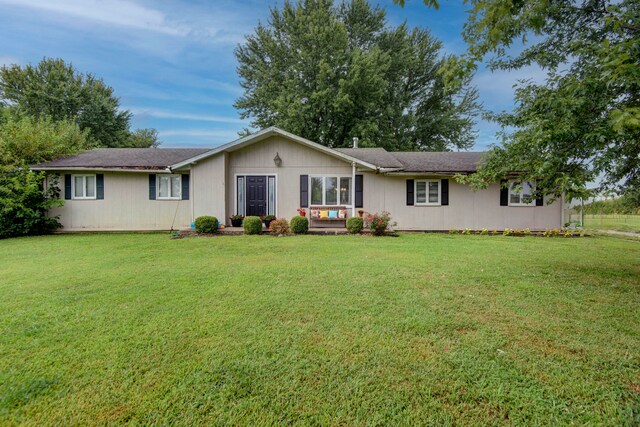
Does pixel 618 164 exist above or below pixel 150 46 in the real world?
below

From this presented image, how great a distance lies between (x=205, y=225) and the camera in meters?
10.6

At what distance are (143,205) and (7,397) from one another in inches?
459

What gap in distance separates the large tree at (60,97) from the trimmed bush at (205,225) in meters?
18.8

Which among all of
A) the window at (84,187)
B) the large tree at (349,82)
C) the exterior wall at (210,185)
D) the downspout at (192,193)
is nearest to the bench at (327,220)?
the exterior wall at (210,185)

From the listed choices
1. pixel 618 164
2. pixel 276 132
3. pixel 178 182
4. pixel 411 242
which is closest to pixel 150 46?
pixel 178 182

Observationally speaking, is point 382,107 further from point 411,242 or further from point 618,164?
point 618,164

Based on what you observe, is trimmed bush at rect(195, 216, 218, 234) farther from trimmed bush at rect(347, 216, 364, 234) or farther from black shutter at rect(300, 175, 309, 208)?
trimmed bush at rect(347, 216, 364, 234)

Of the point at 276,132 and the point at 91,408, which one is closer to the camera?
the point at 91,408

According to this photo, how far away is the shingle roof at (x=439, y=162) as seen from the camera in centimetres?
1180

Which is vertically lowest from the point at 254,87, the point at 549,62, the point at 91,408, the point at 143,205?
the point at 91,408

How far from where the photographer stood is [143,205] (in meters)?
12.4

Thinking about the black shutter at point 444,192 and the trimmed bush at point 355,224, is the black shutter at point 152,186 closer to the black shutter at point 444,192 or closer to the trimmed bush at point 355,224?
the trimmed bush at point 355,224

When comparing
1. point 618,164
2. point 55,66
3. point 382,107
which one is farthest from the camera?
point 55,66

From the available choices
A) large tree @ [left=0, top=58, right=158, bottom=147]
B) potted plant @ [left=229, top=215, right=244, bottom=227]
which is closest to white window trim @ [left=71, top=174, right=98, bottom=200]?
potted plant @ [left=229, top=215, right=244, bottom=227]
